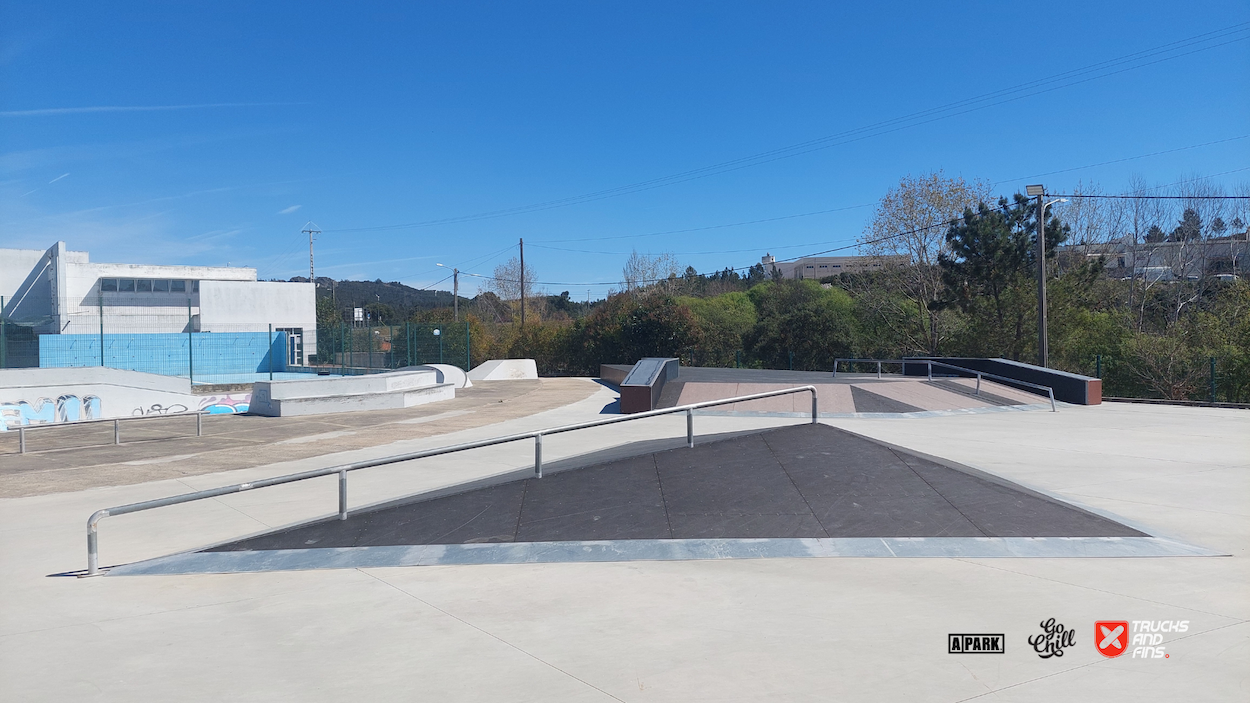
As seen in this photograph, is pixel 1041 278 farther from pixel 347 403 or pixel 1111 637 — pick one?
pixel 1111 637

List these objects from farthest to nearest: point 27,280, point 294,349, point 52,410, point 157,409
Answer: point 27,280
point 294,349
point 157,409
point 52,410

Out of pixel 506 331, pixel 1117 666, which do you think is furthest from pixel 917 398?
pixel 506 331

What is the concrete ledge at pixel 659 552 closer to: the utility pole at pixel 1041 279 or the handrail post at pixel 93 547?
the handrail post at pixel 93 547

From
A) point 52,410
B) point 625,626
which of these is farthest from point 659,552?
point 52,410

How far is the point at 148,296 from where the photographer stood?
48219 millimetres

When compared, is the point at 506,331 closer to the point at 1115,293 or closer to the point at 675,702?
the point at 1115,293

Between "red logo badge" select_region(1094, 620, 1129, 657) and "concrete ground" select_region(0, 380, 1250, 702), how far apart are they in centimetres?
9

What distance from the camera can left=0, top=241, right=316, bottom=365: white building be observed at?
4484cm

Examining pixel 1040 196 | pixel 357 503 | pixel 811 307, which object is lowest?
pixel 357 503

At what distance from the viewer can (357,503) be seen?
9.55 m

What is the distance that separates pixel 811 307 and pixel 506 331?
17.0 metres

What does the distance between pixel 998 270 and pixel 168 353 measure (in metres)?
32.7

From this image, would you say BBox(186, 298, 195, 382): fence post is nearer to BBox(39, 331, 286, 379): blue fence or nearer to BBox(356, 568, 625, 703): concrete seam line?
BBox(39, 331, 286, 379): blue fence

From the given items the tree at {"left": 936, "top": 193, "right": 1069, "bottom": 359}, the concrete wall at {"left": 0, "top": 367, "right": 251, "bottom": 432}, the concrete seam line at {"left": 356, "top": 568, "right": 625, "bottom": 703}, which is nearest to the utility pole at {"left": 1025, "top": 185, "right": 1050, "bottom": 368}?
the tree at {"left": 936, "top": 193, "right": 1069, "bottom": 359}
